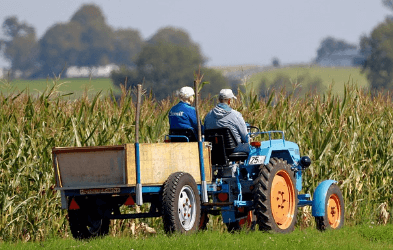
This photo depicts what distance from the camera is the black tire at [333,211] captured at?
35.8ft

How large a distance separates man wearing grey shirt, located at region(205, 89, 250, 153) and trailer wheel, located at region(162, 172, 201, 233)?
105 cm

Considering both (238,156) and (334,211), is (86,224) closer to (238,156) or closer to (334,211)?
(238,156)

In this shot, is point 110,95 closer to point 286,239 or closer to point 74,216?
point 74,216

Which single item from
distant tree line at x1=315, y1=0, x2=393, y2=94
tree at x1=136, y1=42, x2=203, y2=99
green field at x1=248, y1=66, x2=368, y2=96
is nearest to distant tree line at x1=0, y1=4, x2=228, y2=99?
green field at x1=248, y1=66, x2=368, y2=96

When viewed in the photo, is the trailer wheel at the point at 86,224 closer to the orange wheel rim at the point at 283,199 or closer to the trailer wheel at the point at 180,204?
the trailer wheel at the point at 180,204

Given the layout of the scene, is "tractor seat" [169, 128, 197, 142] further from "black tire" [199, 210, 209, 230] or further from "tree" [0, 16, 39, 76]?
"tree" [0, 16, 39, 76]

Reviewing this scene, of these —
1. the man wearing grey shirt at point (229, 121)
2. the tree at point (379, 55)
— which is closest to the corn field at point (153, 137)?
the man wearing grey shirt at point (229, 121)

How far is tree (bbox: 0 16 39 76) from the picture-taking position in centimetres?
16588

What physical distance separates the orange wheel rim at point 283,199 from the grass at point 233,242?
0.24 metres

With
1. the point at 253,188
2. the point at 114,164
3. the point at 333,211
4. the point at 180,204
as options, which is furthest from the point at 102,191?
the point at 333,211

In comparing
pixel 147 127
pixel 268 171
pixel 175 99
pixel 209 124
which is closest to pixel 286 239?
pixel 268 171

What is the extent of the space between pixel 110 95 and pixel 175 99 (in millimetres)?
1187

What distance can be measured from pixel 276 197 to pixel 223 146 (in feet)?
3.24

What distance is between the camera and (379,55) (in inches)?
3460
